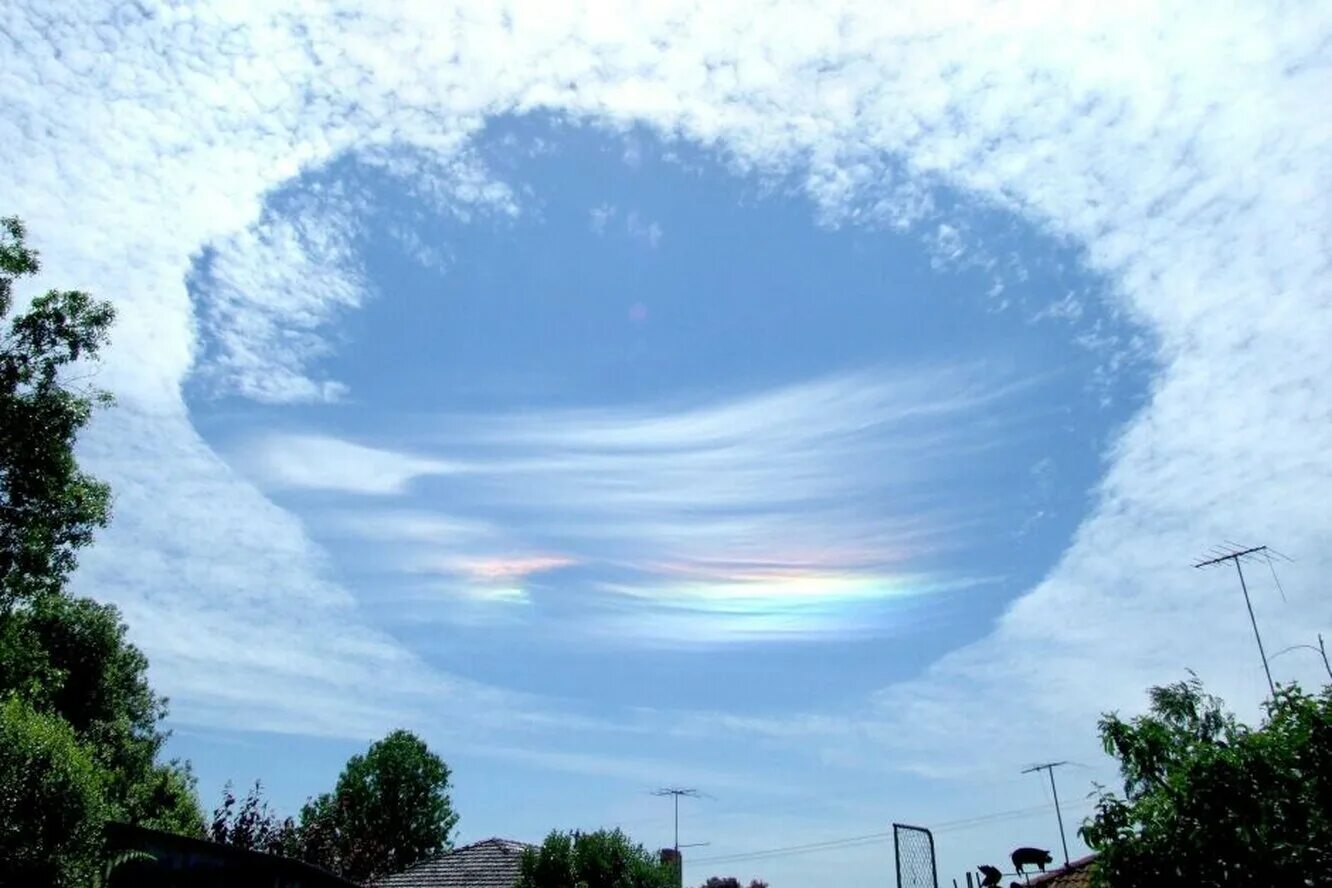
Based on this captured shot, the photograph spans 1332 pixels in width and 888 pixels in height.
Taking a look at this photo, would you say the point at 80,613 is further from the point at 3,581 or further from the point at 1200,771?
the point at 1200,771

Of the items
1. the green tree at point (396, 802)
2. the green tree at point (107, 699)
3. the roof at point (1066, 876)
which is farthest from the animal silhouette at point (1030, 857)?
the green tree at point (396, 802)

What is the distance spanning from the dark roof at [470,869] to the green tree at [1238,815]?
23.4m

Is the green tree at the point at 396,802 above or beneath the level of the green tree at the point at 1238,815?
above

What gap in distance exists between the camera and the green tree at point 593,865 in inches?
918

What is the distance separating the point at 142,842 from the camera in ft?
60.1

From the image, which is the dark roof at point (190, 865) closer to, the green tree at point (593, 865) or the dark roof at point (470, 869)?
the green tree at point (593, 865)

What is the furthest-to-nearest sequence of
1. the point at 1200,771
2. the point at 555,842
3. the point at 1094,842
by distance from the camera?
1. the point at 555,842
2. the point at 1094,842
3. the point at 1200,771

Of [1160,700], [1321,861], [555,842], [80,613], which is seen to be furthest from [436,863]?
[1321,861]

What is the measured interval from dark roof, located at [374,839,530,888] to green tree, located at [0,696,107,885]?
12794mm

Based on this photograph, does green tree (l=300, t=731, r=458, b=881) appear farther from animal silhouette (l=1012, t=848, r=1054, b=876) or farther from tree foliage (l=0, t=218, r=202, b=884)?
animal silhouette (l=1012, t=848, r=1054, b=876)

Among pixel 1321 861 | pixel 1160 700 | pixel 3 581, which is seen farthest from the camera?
pixel 1160 700

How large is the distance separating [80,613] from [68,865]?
21.6 metres

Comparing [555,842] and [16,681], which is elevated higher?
[16,681]

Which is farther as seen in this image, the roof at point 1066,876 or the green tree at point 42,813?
the roof at point 1066,876
